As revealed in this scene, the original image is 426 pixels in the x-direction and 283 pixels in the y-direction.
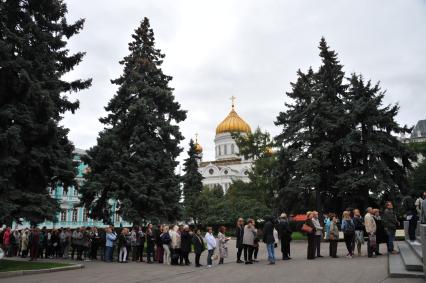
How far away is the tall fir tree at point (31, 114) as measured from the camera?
15977mm

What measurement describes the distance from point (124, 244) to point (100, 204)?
20.0 ft

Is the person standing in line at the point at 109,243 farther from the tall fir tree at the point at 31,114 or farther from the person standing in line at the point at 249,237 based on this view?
the person standing in line at the point at 249,237

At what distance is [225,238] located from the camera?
17484mm

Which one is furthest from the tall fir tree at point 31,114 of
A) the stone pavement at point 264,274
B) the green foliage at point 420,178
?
the green foliage at point 420,178

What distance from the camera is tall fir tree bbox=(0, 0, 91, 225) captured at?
1598 centimetres

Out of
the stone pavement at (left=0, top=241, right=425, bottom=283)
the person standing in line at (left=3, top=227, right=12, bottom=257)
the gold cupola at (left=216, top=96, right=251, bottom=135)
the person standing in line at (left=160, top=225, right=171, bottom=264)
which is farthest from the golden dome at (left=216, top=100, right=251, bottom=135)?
the stone pavement at (left=0, top=241, right=425, bottom=283)

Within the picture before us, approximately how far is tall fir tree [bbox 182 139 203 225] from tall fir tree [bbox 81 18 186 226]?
910 inches

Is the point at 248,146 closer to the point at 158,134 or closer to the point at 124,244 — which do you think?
the point at 158,134

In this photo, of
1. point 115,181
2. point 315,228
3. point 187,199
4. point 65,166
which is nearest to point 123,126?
point 115,181

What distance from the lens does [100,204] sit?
24453 mm

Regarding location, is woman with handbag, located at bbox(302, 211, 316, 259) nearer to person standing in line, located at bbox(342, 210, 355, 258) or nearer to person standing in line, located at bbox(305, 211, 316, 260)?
person standing in line, located at bbox(305, 211, 316, 260)

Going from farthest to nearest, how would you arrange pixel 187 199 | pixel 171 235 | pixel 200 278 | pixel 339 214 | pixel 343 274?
pixel 187 199, pixel 339 214, pixel 171 235, pixel 200 278, pixel 343 274

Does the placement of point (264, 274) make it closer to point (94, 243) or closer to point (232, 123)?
point (94, 243)

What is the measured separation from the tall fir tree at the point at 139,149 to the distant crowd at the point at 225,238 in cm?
268
